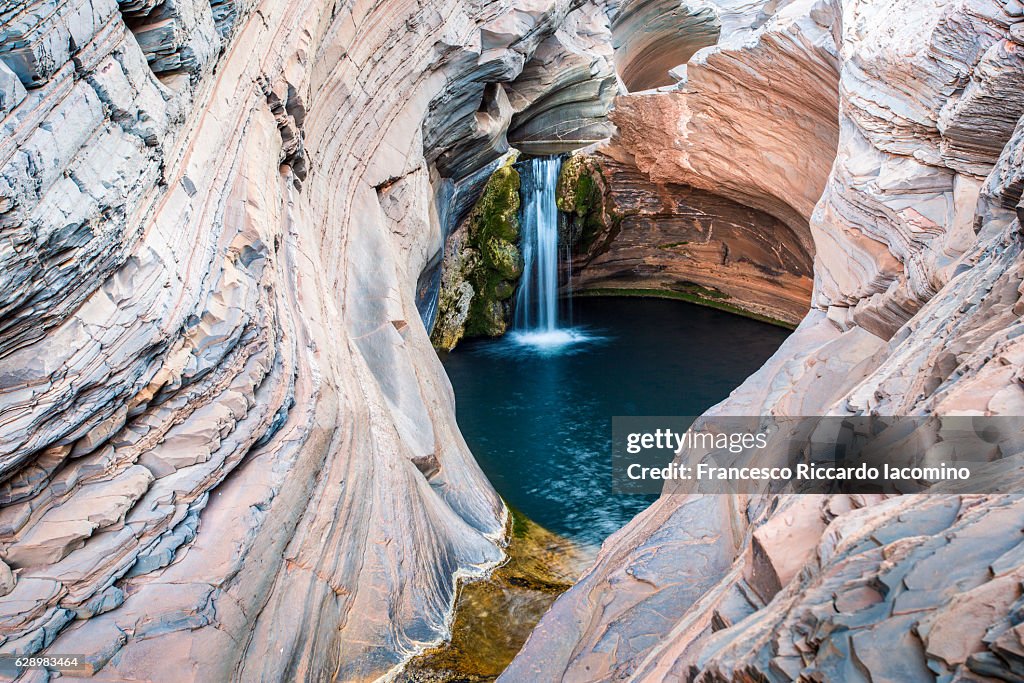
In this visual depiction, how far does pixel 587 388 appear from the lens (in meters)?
13.6

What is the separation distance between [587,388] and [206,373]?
27.8ft

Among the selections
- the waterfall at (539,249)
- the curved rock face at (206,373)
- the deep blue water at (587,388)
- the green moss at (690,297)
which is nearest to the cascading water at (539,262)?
the waterfall at (539,249)

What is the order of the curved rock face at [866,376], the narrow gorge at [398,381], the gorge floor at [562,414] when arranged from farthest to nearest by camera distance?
1. the gorge floor at [562,414]
2. the narrow gorge at [398,381]
3. the curved rock face at [866,376]

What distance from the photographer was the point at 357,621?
647 cm

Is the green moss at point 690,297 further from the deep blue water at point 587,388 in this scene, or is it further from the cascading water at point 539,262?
the cascading water at point 539,262

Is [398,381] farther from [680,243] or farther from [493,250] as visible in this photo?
[680,243]

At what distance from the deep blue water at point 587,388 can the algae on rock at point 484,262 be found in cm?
52

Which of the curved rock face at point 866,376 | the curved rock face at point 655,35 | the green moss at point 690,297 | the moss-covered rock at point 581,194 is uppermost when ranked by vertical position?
the curved rock face at point 655,35

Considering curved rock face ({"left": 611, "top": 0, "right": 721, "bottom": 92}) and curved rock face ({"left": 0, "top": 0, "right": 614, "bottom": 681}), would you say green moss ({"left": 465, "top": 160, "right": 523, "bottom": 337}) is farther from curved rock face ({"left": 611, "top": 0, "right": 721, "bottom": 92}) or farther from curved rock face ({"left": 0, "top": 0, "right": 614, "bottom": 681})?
curved rock face ({"left": 0, "top": 0, "right": 614, "bottom": 681})

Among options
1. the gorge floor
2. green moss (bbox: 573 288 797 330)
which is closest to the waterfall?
the gorge floor

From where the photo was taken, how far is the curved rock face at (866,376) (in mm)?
2689

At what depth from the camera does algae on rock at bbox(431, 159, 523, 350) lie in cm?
1616

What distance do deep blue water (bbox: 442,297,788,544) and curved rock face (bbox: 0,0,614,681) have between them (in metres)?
1.33

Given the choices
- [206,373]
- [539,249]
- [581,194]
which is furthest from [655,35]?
[206,373]
